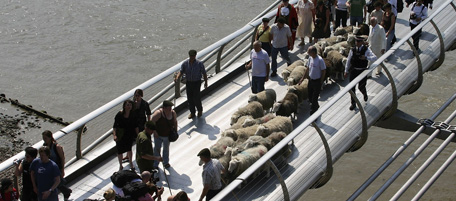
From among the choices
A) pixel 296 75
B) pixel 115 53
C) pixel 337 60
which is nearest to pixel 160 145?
pixel 296 75

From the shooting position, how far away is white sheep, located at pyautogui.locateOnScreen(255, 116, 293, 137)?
1196 centimetres

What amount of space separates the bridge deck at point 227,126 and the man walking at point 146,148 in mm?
677

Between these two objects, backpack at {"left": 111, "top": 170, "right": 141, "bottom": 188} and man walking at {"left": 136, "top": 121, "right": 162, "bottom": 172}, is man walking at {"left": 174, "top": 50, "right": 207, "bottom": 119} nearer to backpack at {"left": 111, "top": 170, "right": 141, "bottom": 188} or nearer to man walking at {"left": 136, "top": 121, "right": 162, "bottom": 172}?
man walking at {"left": 136, "top": 121, "right": 162, "bottom": 172}

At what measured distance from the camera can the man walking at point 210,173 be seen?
10266 millimetres

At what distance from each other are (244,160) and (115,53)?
1575 cm

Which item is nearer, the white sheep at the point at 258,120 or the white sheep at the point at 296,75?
the white sheep at the point at 258,120

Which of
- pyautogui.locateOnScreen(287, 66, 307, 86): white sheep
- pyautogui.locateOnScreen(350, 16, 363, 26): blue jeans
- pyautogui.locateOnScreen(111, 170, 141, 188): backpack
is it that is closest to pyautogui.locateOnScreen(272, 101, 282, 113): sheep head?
pyautogui.locateOnScreen(287, 66, 307, 86): white sheep

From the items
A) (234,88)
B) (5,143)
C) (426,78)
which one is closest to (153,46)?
(5,143)

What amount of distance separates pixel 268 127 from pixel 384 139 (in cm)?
951

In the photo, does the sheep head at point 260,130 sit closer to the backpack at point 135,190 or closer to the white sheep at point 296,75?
the white sheep at point 296,75

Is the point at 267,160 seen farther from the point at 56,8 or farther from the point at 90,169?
the point at 56,8

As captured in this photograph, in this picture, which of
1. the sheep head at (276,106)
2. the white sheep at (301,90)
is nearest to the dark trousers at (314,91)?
the white sheep at (301,90)

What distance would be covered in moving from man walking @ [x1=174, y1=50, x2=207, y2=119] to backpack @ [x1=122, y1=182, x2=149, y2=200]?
13.2ft

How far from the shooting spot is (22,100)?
75.5 feet
